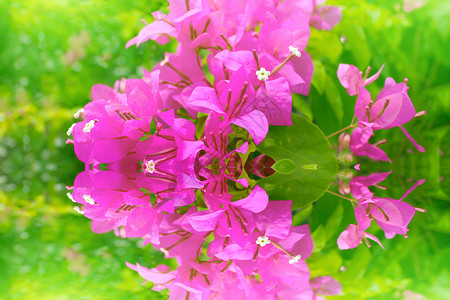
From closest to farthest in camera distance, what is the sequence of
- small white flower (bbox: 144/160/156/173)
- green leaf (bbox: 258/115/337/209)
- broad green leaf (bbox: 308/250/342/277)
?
small white flower (bbox: 144/160/156/173), green leaf (bbox: 258/115/337/209), broad green leaf (bbox: 308/250/342/277)

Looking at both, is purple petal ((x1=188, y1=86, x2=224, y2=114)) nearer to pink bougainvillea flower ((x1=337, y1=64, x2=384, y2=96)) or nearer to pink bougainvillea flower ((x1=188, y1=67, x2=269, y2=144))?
pink bougainvillea flower ((x1=188, y1=67, x2=269, y2=144))

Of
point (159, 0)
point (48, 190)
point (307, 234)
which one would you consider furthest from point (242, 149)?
point (48, 190)

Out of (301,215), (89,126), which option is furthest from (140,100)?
(301,215)

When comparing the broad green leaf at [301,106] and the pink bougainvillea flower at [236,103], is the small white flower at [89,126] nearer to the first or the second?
the pink bougainvillea flower at [236,103]

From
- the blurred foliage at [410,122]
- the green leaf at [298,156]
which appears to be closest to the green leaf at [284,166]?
the green leaf at [298,156]

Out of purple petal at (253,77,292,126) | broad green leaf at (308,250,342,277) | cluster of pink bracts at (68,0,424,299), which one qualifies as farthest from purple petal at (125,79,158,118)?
broad green leaf at (308,250,342,277)

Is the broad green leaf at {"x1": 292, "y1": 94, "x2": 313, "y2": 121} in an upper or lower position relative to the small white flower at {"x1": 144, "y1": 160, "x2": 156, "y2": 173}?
lower
